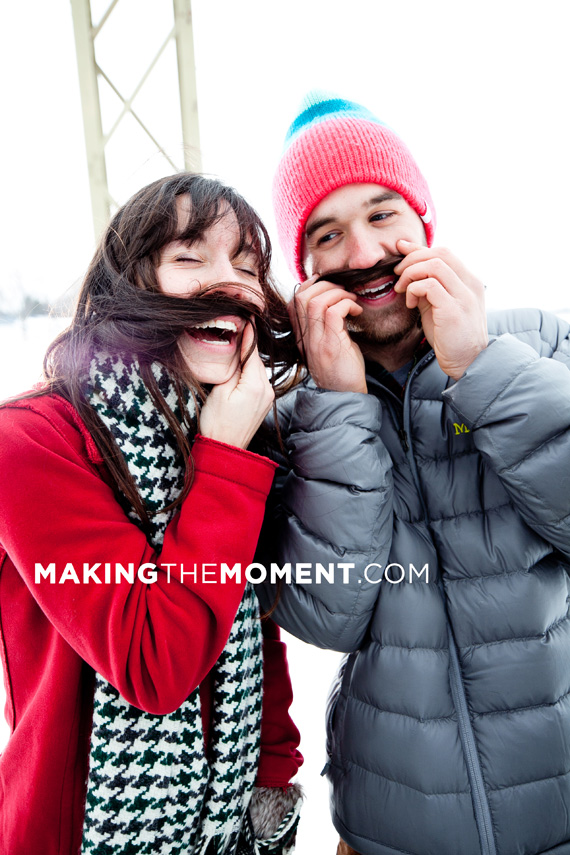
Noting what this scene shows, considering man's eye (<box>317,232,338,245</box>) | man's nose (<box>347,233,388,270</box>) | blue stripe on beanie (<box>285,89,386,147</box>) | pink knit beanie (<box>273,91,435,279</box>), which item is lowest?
man's nose (<box>347,233,388,270</box>)

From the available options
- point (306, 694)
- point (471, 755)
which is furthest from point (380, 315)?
point (306, 694)

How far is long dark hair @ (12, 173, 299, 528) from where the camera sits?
0.77 m

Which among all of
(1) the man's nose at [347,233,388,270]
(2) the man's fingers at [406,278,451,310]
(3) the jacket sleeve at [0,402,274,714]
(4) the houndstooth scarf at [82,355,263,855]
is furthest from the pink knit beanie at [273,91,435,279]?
(3) the jacket sleeve at [0,402,274,714]

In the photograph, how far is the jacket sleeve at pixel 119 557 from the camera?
0.63 metres

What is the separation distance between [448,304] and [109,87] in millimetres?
2113

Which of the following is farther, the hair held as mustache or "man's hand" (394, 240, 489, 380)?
the hair held as mustache

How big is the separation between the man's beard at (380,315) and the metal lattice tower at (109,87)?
1.47 meters

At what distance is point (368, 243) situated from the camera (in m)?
1.07

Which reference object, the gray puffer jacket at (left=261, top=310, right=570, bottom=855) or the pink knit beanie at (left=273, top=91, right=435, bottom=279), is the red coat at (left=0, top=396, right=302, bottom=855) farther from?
the pink knit beanie at (left=273, top=91, right=435, bottom=279)

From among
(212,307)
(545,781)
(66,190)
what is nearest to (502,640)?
(545,781)

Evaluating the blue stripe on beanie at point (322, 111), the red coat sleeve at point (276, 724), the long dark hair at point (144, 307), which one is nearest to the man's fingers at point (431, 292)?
the long dark hair at point (144, 307)

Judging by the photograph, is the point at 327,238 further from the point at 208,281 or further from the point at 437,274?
the point at 208,281

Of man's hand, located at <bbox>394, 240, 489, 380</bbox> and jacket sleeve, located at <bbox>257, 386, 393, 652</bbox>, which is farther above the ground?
man's hand, located at <bbox>394, 240, 489, 380</bbox>

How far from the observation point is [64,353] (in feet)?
2.65
